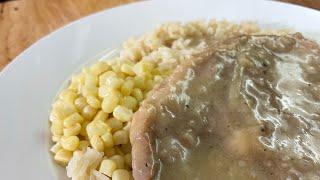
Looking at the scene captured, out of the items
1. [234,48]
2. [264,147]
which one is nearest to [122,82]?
[234,48]

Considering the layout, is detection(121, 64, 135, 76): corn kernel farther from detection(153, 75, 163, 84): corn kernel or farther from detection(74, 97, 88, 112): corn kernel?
detection(74, 97, 88, 112): corn kernel

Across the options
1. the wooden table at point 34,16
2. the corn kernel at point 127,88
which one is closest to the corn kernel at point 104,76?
the corn kernel at point 127,88

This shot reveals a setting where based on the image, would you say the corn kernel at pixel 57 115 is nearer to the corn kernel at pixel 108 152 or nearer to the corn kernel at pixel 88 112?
the corn kernel at pixel 88 112

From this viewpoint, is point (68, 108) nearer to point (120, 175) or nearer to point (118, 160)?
point (118, 160)

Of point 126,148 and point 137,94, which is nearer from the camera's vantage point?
point 126,148

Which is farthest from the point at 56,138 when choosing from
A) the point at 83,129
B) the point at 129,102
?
the point at 129,102

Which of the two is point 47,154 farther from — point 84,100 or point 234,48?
point 234,48
